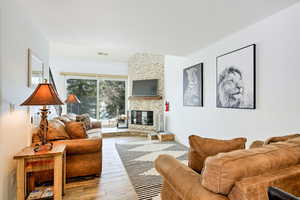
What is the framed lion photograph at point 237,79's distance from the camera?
2.35 meters

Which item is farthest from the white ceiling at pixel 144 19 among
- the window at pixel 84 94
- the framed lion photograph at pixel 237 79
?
the window at pixel 84 94

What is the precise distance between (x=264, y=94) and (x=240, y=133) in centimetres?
73

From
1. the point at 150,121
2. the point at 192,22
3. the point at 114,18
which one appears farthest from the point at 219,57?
the point at 150,121

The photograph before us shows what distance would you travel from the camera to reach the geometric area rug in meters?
2.19

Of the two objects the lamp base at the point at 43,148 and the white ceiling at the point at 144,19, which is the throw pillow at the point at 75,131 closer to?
the lamp base at the point at 43,148

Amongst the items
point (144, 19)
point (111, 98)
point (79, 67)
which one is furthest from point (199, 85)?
point (79, 67)

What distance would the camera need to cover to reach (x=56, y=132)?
2398 millimetres

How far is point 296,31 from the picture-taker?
1.85m

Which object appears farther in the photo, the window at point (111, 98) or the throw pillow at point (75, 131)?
the window at point (111, 98)

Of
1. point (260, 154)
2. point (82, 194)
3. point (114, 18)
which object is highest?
point (114, 18)

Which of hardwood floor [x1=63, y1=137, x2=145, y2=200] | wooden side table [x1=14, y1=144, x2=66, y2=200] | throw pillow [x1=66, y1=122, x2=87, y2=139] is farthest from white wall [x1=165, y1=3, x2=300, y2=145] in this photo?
wooden side table [x1=14, y1=144, x2=66, y2=200]

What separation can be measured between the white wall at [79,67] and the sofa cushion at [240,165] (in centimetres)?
630

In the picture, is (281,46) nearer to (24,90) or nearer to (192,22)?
(192,22)

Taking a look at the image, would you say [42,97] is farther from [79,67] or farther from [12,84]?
[79,67]
